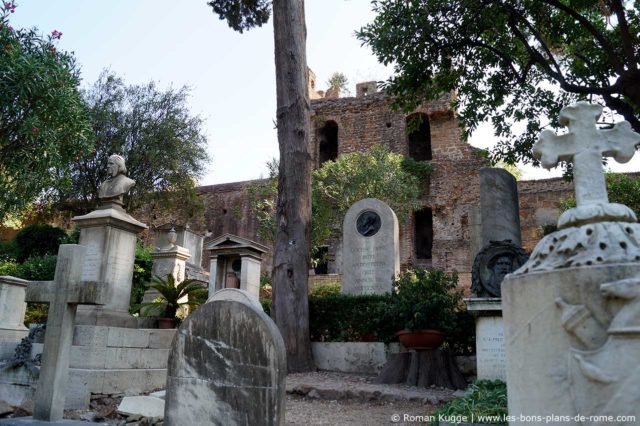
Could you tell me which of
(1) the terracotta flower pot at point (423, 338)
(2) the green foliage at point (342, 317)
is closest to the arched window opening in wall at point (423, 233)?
(2) the green foliage at point (342, 317)

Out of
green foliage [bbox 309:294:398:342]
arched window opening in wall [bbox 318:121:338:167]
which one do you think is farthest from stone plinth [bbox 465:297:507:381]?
arched window opening in wall [bbox 318:121:338:167]

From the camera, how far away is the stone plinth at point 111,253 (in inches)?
307

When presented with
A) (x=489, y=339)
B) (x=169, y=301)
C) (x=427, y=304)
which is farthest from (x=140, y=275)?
(x=489, y=339)

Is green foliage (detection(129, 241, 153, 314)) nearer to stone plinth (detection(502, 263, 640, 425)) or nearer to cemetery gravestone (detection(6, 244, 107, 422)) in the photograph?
cemetery gravestone (detection(6, 244, 107, 422))

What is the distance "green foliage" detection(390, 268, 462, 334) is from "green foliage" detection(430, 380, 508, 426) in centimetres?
215

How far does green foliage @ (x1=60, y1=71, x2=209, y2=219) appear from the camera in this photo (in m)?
20.6

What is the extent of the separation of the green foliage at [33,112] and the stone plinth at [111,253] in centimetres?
255

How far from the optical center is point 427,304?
24.3ft

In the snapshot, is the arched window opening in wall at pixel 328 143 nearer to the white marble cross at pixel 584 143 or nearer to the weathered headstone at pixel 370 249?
the weathered headstone at pixel 370 249

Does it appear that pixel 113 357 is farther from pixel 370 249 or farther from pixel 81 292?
pixel 370 249

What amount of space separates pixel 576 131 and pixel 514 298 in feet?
2.62

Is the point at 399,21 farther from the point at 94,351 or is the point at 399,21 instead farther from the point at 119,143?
the point at 119,143

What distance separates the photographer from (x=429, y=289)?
7.75m

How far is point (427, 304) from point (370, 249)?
196 inches
